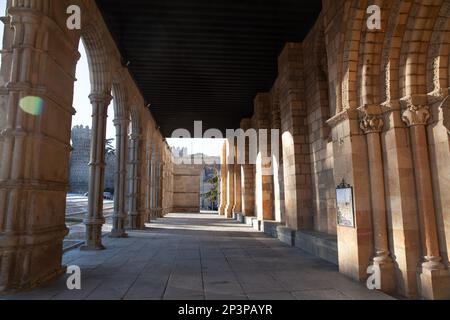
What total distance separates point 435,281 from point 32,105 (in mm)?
5376

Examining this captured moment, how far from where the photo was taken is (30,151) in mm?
3789

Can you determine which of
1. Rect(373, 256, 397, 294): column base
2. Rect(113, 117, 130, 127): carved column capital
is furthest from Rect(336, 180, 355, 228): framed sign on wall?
Rect(113, 117, 130, 127): carved column capital

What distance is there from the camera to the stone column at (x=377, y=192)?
4.01 metres

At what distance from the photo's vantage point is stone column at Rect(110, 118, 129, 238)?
353 inches

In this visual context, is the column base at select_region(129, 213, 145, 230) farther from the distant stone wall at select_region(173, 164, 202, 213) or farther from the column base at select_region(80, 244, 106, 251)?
the distant stone wall at select_region(173, 164, 202, 213)

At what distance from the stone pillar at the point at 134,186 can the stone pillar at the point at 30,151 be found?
6.68 meters

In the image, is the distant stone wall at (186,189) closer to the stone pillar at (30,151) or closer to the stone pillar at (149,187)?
the stone pillar at (149,187)

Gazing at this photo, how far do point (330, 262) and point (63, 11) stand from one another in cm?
611

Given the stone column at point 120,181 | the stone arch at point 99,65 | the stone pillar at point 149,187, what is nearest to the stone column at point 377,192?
the stone arch at point 99,65

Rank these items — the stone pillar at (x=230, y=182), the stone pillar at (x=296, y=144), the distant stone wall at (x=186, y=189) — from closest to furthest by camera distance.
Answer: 1. the stone pillar at (x=296, y=144)
2. the stone pillar at (x=230, y=182)
3. the distant stone wall at (x=186, y=189)

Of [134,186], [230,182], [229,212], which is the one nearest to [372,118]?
[134,186]
